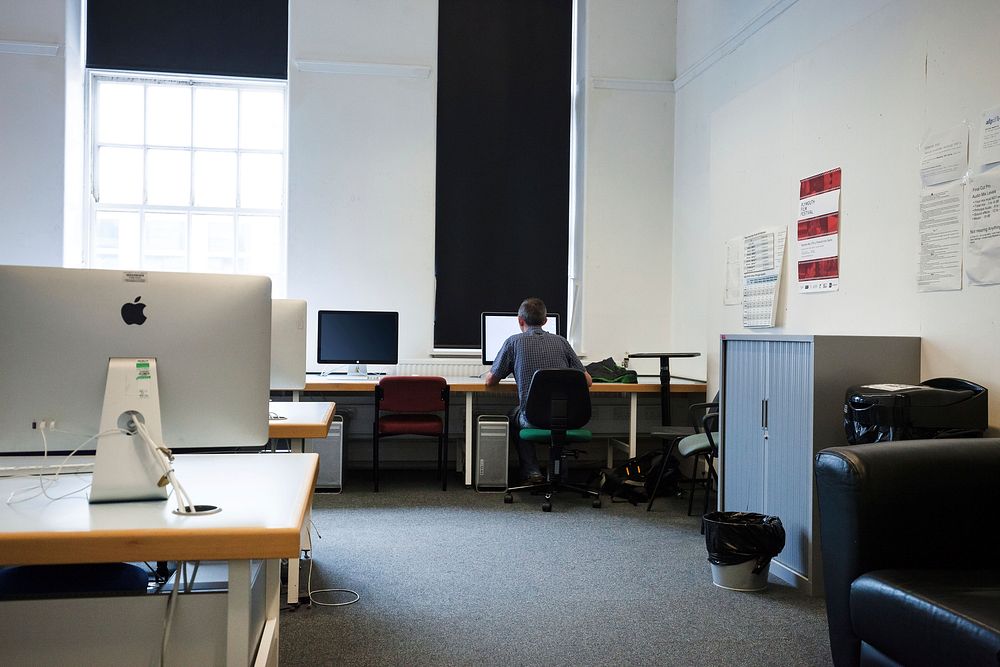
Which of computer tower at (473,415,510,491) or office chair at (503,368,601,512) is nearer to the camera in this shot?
office chair at (503,368,601,512)

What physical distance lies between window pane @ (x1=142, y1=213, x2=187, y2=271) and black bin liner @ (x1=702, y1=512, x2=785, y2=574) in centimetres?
442

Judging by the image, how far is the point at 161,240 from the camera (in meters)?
5.88

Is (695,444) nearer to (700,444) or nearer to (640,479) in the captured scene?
(700,444)

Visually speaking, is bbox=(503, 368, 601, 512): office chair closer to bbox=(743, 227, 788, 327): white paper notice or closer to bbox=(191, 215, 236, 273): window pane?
bbox=(743, 227, 788, 327): white paper notice

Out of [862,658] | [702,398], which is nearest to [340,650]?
[862,658]

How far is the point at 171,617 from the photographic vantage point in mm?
1373

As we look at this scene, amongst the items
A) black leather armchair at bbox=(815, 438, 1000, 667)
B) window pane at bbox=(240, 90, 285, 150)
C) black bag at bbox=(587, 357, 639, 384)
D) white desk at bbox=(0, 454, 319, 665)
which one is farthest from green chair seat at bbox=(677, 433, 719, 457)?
window pane at bbox=(240, 90, 285, 150)

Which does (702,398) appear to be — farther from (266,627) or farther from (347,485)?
(266,627)

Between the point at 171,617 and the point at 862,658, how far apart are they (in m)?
1.70

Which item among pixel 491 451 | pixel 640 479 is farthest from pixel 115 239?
pixel 640 479

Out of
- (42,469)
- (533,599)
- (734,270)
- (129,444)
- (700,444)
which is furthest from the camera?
(734,270)

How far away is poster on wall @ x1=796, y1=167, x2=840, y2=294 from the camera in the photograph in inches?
150

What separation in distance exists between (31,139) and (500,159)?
3.34 meters

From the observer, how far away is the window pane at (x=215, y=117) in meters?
5.94
